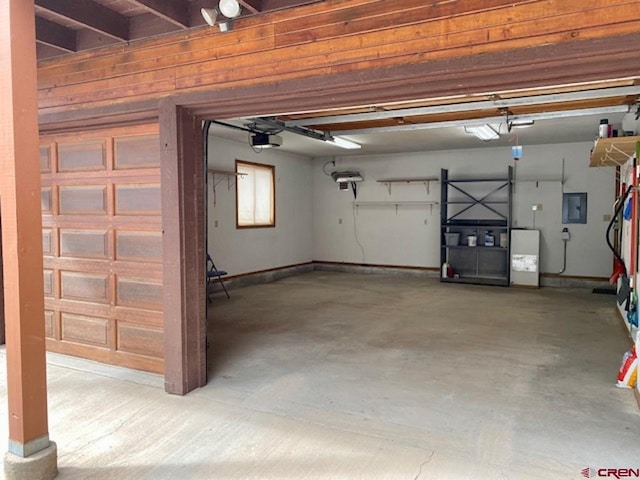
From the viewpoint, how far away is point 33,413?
220 cm

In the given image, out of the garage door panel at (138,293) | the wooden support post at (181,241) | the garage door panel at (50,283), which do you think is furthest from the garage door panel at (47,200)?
the wooden support post at (181,241)

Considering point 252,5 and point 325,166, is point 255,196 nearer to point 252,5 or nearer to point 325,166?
point 325,166

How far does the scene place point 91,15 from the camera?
3.00 m

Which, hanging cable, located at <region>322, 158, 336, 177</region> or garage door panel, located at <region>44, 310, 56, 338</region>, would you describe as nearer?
garage door panel, located at <region>44, 310, 56, 338</region>

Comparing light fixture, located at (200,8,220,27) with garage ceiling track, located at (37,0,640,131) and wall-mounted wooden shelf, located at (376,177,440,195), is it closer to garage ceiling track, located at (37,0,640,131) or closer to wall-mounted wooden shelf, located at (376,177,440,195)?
garage ceiling track, located at (37,0,640,131)

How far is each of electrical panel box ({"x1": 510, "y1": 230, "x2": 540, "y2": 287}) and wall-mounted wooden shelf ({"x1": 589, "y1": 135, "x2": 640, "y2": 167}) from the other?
2.44m

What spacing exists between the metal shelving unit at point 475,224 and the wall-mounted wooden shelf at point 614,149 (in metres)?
2.74

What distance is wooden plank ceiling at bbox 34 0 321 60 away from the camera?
110 inches

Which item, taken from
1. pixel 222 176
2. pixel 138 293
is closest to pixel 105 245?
pixel 138 293

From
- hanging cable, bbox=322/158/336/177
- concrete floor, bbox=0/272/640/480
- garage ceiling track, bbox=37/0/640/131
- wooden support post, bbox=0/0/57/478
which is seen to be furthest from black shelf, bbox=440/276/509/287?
wooden support post, bbox=0/0/57/478

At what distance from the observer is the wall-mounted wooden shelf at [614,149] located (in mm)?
3856

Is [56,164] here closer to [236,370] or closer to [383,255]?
[236,370]

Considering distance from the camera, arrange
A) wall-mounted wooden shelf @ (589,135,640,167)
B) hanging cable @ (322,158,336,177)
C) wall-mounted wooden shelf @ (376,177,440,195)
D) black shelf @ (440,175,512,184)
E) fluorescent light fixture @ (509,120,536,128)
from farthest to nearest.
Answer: hanging cable @ (322,158,336,177), wall-mounted wooden shelf @ (376,177,440,195), black shelf @ (440,175,512,184), fluorescent light fixture @ (509,120,536,128), wall-mounted wooden shelf @ (589,135,640,167)

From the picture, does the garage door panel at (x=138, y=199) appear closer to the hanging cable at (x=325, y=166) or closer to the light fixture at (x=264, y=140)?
the light fixture at (x=264, y=140)
